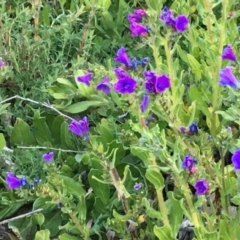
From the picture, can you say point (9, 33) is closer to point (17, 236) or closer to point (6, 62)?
point (6, 62)

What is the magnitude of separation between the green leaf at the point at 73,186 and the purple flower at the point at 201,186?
0.45 m

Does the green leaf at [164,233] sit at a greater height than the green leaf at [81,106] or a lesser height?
greater

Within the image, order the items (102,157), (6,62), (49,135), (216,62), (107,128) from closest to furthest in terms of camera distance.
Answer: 1. (102,157)
2. (216,62)
3. (107,128)
4. (49,135)
5. (6,62)

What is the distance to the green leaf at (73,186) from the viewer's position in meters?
1.55

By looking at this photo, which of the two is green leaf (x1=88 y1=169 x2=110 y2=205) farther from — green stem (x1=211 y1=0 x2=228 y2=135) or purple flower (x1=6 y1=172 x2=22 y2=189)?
green stem (x1=211 y1=0 x2=228 y2=135)

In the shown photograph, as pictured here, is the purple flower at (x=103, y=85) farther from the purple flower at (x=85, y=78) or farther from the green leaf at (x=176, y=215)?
the green leaf at (x=176, y=215)

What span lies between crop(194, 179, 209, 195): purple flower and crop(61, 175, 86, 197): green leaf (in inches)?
17.7

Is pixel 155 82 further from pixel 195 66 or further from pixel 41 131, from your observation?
pixel 41 131

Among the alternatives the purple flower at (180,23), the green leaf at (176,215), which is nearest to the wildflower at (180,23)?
the purple flower at (180,23)

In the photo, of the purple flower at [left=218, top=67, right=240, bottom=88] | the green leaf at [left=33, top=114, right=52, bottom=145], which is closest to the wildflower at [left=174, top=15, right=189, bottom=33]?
the purple flower at [left=218, top=67, right=240, bottom=88]

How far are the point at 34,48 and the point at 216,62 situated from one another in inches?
26.9

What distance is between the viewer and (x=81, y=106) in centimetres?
182

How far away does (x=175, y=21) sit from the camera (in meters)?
1.32

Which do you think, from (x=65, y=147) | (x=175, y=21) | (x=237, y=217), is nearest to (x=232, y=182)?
(x=237, y=217)
